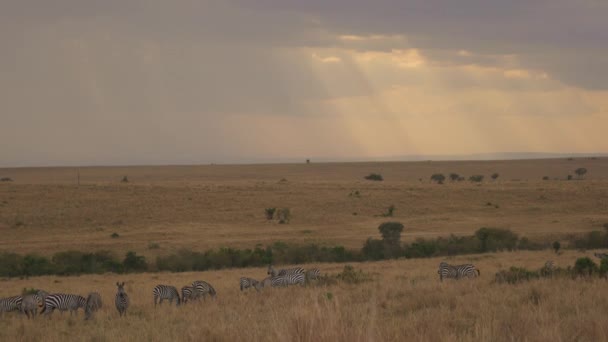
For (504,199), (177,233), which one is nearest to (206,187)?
(177,233)

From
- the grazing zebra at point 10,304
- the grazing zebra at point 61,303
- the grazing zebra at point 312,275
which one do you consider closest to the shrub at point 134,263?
the grazing zebra at point 312,275

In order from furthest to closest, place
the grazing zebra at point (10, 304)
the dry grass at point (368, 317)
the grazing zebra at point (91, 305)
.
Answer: the grazing zebra at point (10, 304)
the grazing zebra at point (91, 305)
the dry grass at point (368, 317)

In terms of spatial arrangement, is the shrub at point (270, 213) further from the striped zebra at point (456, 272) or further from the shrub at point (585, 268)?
the shrub at point (585, 268)

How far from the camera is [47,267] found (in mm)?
33250

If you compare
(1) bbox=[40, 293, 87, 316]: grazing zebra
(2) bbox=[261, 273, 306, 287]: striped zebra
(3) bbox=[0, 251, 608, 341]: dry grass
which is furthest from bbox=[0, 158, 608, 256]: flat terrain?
(3) bbox=[0, 251, 608, 341]: dry grass

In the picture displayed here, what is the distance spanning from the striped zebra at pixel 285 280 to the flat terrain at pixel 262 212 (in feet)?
64.5

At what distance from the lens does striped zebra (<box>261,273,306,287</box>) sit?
19.2 meters

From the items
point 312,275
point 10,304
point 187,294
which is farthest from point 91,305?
point 312,275

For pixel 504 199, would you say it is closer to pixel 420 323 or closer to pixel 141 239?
pixel 141 239

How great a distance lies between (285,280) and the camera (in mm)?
19422

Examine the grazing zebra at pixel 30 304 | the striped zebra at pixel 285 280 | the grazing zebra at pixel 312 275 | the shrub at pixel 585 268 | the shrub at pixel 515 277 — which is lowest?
the grazing zebra at pixel 312 275

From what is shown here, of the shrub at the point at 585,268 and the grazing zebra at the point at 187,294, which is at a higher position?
the shrub at the point at 585,268

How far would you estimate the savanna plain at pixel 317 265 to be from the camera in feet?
27.1

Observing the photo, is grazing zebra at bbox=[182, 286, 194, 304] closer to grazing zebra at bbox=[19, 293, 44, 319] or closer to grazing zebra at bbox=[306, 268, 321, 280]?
grazing zebra at bbox=[19, 293, 44, 319]
